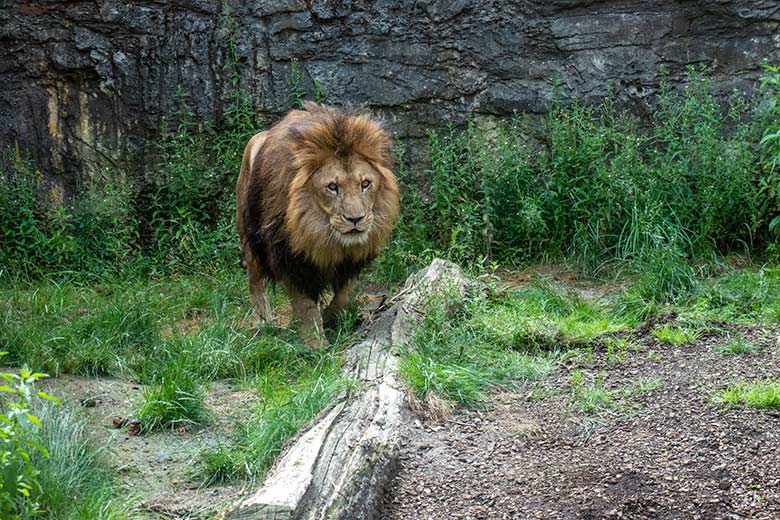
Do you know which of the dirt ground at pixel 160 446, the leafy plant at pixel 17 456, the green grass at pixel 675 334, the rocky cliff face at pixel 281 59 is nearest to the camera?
the leafy plant at pixel 17 456

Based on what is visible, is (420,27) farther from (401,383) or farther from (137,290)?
(401,383)

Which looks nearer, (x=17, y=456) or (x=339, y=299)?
(x=17, y=456)

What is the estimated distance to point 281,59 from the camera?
925cm

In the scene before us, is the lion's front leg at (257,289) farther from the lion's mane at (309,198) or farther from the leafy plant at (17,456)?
the leafy plant at (17,456)

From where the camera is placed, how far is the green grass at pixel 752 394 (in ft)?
16.6

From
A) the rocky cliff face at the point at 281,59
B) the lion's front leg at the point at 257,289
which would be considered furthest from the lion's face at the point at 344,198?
the rocky cliff face at the point at 281,59

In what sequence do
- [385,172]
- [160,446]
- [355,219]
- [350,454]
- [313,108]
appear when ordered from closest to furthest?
[350,454], [160,446], [355,219], [385,172], [313,108]

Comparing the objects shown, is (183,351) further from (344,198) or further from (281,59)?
(281,59)

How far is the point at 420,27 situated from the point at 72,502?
20.2 ft

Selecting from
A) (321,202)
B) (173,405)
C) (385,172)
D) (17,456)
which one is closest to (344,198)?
(321,202)

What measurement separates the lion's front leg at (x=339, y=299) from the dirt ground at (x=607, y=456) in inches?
67.4

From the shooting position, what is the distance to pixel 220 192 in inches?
363

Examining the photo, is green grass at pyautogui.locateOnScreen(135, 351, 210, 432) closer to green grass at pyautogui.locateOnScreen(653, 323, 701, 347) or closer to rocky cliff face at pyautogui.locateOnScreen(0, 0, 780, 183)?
green grass at pyautogui.locateOnScreen(653, 323, 701, 347)

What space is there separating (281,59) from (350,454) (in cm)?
567
